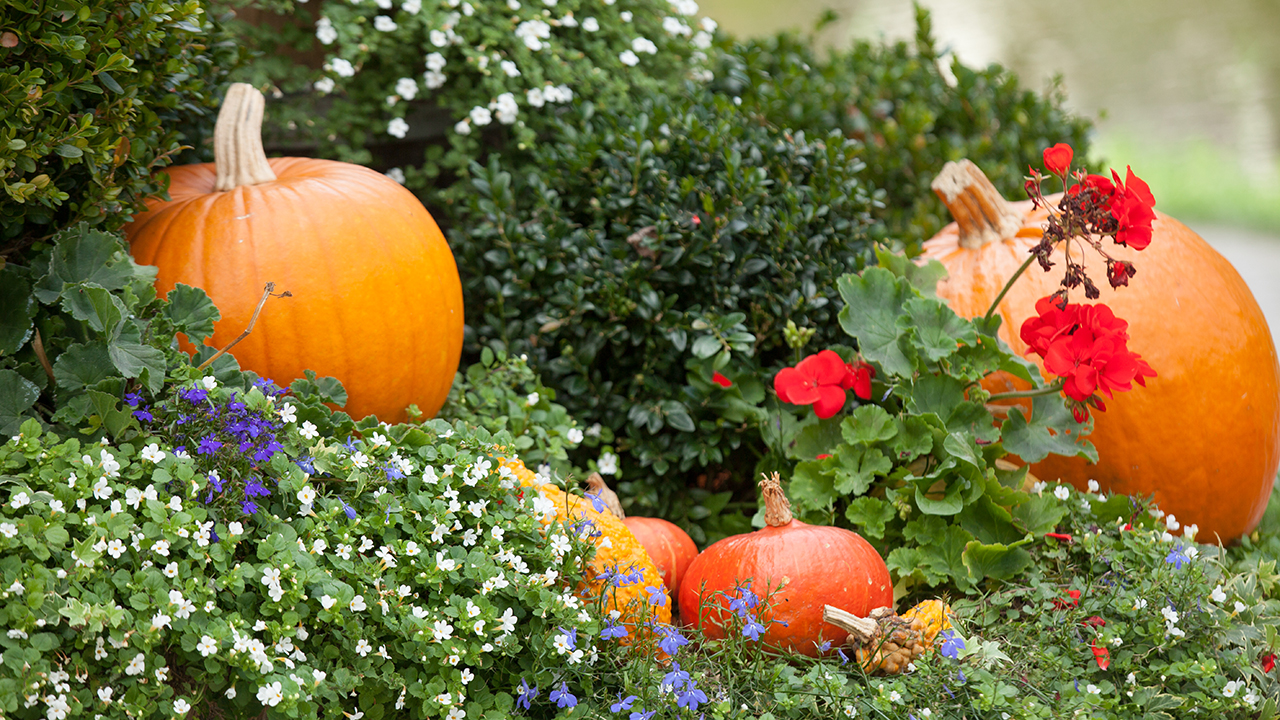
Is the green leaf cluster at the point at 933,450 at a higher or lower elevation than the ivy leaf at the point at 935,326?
lower

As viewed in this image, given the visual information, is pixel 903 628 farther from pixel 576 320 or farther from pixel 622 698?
pixel 576 320

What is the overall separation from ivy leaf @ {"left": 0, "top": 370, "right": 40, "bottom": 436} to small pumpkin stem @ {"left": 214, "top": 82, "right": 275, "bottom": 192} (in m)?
0.77

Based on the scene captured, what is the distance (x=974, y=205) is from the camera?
8.39ft

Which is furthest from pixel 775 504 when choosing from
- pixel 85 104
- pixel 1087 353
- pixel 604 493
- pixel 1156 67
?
pixel 1156 67

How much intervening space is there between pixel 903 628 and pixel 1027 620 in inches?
16.3

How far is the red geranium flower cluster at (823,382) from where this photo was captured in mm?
2250

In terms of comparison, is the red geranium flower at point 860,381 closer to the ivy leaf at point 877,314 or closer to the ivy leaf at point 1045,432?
the ivy leaf at point 877,314

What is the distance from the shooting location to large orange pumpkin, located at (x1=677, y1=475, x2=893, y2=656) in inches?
73.9

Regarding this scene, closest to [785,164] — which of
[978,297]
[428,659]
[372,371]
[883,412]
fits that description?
[978,297]

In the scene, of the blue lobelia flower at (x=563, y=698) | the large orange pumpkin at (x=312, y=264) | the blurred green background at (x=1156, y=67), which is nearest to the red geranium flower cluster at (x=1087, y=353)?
the blue lobelia flower at (x=563, y=698)

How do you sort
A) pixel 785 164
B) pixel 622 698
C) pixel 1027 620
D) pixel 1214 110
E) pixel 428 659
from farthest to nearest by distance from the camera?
pixel 1214 110
pixel 785 164
pixel 1027 620
pixel 622 698
pixel 428 659

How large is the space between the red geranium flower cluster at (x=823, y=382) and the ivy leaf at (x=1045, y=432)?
347 millimetres

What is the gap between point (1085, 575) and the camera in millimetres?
2049

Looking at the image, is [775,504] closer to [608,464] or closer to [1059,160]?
[608,464]
